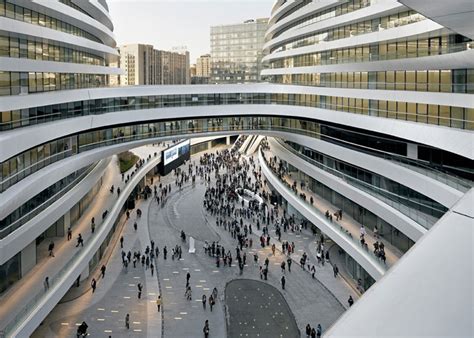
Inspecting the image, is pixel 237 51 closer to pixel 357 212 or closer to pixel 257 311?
pixel 357 212

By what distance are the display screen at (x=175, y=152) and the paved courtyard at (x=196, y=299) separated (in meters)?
15.5

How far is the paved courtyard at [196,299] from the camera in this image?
904 inches

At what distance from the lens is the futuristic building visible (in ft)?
69.0

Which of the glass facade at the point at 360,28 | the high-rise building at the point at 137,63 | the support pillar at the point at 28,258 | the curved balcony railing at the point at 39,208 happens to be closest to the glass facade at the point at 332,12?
the glass facade at the point at 360,28

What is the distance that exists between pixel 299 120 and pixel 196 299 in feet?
67.2

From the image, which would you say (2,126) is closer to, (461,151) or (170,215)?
(461,151)

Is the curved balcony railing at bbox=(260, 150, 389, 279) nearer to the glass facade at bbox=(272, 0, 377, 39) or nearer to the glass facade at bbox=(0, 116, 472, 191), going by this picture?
the glass facade at bbox=(0, 116, 472, 191)

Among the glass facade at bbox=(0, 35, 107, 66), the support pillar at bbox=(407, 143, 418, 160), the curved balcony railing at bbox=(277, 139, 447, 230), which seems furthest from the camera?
the support pillar at bbox=(407, 143, 418, 160)

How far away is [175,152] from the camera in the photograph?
175ft

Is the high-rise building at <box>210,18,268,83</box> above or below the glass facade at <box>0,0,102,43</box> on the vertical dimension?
above

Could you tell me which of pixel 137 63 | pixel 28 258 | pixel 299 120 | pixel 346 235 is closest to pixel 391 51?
pixel 346 235

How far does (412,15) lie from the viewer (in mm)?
25328

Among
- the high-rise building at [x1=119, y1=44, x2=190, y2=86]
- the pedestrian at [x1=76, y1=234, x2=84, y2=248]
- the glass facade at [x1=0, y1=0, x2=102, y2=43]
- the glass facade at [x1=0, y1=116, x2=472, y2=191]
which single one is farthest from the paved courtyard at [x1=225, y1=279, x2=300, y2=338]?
the high-rise building at [x1=119, y1=44, x2=190, y2=86]

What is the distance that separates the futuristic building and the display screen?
7632 mm
